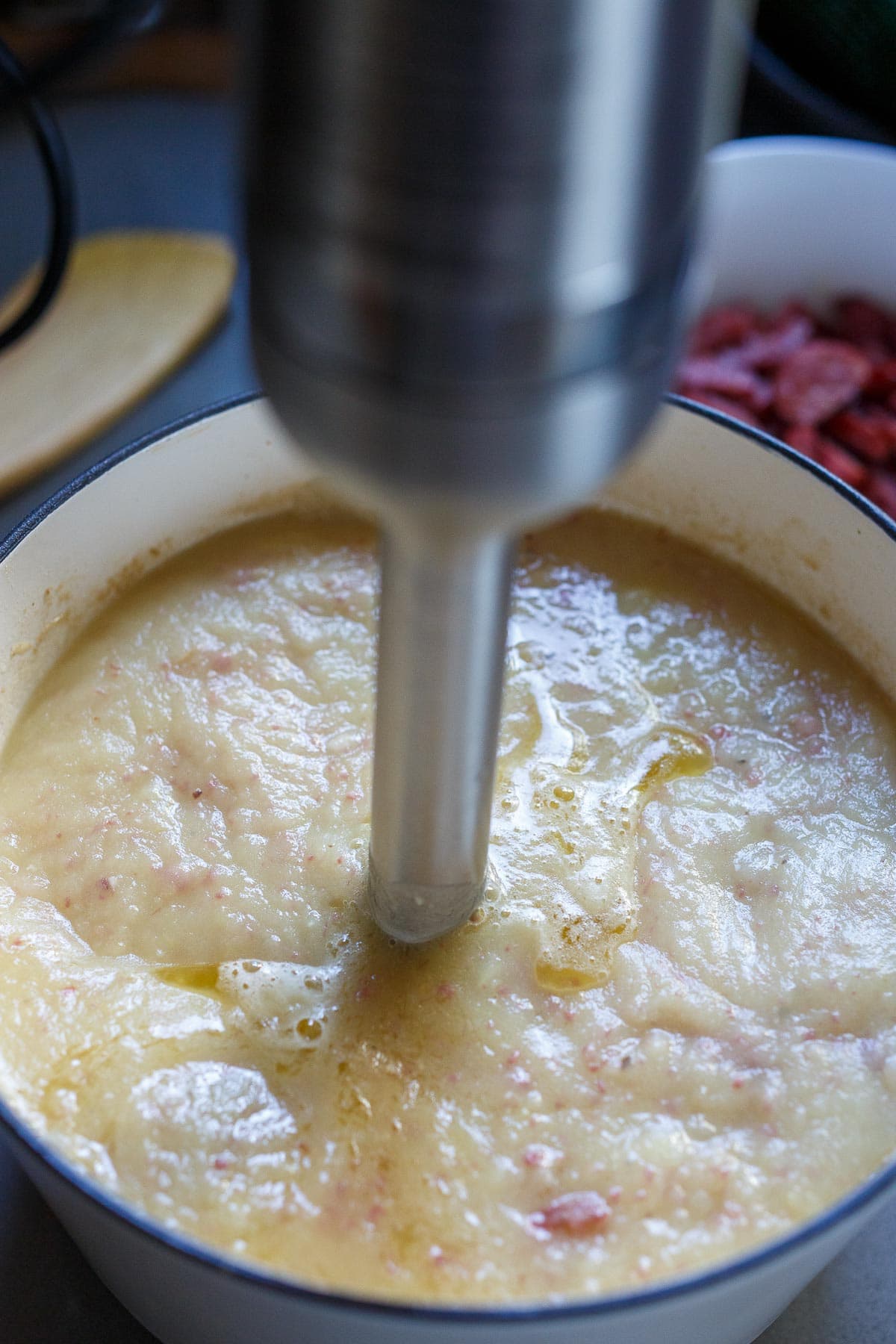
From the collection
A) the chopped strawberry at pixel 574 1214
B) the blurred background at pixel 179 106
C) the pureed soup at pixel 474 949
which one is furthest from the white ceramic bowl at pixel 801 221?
the chopped strawberry at pixel 574 1214

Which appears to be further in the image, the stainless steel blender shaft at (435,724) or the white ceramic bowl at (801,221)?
the white ceramic bowl at (801,221)

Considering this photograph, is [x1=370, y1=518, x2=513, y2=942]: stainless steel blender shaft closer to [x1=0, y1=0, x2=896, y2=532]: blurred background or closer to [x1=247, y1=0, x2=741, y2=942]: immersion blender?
[x1=247, y1=0, x2=741, y2=942]: immersion blender

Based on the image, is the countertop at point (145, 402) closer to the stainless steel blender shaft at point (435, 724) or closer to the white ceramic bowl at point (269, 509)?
the white ceramic bowl at point (269, 509)

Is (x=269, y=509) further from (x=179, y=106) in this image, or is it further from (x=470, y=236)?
(x=179, y=106)

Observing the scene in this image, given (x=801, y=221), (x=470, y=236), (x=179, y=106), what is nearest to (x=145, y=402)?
(x=179, y=106)

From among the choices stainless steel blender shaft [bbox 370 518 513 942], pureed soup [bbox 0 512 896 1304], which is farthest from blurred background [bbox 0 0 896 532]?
stainless steel blender shaft [bbox 370 518 513 942]

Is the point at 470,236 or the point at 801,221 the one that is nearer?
the point at 470,236

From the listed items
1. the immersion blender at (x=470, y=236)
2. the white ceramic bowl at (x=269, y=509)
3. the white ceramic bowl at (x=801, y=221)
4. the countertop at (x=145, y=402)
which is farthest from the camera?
the white ceramic bowl at (x=801, y=221)
